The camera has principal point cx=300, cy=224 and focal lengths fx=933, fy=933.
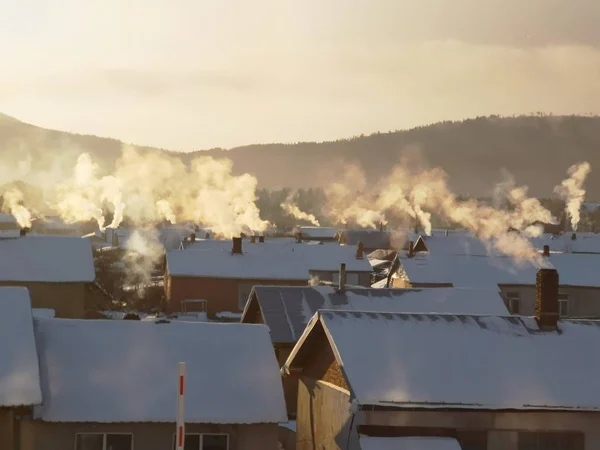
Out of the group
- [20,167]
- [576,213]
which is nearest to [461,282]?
[576,213]

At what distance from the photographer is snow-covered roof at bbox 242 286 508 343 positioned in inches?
1307

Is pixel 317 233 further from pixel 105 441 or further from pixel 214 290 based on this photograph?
pixel 105 441

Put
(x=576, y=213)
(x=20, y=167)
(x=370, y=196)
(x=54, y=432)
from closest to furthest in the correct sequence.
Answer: (x=54, y=432), (x=576, y=213), (x=20, y=167), (x=370, y=196)

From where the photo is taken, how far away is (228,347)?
22.6 m

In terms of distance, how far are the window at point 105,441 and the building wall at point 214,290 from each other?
33532 millimetres

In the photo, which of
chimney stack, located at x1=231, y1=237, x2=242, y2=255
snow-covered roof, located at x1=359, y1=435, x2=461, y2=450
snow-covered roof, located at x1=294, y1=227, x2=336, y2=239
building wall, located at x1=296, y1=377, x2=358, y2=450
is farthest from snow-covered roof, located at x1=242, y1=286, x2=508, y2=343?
snow-covered roof, located at x1=294, y1=227, x2=336, y2=239

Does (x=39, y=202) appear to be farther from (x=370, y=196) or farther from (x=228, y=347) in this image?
(x=228, y=347)

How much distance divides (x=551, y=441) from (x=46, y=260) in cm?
3465

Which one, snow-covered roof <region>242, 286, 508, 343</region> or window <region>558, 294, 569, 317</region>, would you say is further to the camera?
window <region>558, 294, 569, 317</region>

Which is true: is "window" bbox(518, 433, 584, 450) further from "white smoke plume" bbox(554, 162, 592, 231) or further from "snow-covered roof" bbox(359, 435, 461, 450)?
"white smoke plume" bbox(554, 162, 592, 231)

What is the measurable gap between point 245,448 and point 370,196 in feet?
562

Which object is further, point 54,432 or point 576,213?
point 576,213

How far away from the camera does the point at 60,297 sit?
47625mm

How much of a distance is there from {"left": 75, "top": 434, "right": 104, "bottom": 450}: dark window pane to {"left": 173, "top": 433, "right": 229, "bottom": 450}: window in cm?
182
